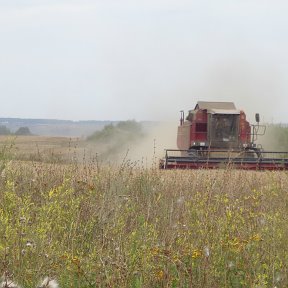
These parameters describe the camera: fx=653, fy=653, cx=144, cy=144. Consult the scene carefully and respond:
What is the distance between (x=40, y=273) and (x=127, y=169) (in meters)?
6.06

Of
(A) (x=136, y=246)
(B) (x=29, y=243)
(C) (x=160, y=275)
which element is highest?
(B) (x=29, y=243)

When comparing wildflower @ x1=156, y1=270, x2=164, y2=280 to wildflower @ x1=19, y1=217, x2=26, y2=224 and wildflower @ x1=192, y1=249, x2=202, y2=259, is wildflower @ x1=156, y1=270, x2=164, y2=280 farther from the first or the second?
wildflower @ x1=19, y1=217, x2=26, y2=224

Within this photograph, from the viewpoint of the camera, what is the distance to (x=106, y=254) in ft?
16.4

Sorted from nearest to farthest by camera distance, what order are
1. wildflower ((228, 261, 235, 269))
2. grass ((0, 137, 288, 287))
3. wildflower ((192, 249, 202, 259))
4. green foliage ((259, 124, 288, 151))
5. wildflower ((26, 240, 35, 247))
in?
wildflower ((26, 240, 35, 247)) → grass ((0, 137, 288, 287)) → wildflower ((192, 249, 202, 259)) → wildflower ((228, 261, 235, 269)) → green foliage ((259, 124, 288, 151))

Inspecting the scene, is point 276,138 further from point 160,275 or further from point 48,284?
point 48,284

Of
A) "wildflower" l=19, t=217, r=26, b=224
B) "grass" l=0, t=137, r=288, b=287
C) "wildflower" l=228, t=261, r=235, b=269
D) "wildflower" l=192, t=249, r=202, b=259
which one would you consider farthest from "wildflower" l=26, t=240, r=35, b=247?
"wildflower" l=228, t=261, r=235, b=269

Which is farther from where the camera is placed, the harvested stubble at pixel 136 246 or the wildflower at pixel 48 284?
the harvested stubble at pixel 136 246

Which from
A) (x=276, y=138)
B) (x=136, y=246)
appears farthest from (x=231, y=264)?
(x=276, y=138)

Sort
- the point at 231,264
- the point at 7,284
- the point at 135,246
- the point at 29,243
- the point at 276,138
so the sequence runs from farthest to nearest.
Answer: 1. the point at 276,138
2. the point at 135,246
3. the point at 231,264
4. the point at 29,243
5. the point at 7,284

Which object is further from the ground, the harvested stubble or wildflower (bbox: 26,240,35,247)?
wildflower (bbox: 26,240,35,247)

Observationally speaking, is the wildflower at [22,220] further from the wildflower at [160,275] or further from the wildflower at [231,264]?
the wildflower at [231,264]

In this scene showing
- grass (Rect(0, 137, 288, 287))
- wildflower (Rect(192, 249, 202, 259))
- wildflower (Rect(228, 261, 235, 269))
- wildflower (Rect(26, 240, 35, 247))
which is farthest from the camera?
wildflower (Rect(228, 261, 235, 269))

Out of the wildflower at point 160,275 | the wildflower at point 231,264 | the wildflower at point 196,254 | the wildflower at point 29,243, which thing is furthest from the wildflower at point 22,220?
the wildflower at point 231,264

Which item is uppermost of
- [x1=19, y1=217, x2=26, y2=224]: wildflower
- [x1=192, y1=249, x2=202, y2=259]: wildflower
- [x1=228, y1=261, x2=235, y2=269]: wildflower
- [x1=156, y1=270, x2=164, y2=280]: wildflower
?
[x1=19, y1=217, x2=26, y2=224]: wildflower
